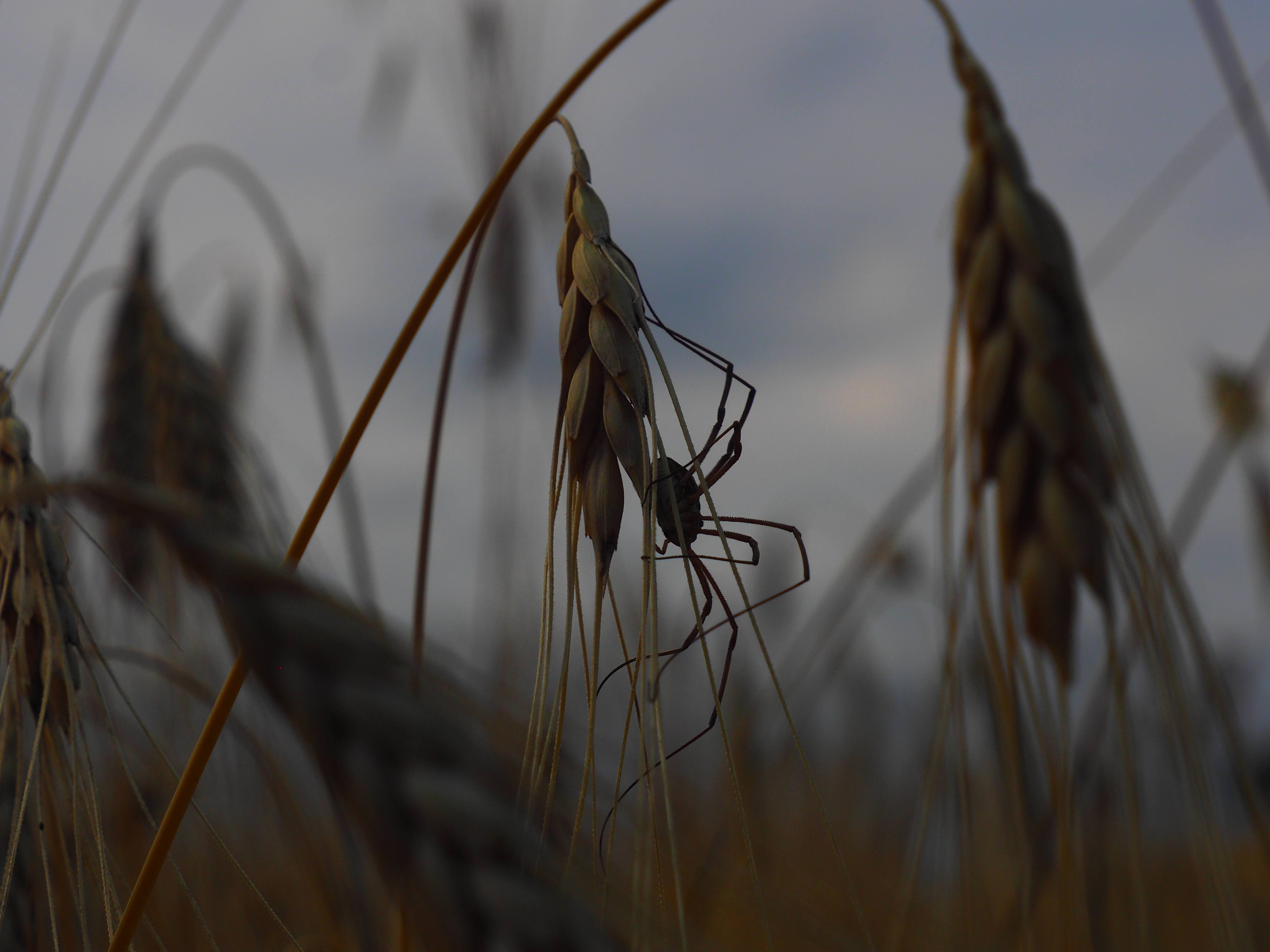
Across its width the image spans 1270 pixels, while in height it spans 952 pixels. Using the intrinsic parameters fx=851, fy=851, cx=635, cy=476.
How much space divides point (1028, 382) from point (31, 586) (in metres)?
0.62

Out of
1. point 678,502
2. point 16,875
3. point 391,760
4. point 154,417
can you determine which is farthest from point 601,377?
point 154,417

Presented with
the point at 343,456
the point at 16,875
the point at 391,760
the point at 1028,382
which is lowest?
A: the point at 16,875

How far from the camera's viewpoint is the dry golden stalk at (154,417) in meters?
1.15

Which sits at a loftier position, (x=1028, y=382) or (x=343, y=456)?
(x=1028, y=382)

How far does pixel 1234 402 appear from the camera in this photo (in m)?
1.18

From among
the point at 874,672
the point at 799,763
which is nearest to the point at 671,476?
the point at 799,763

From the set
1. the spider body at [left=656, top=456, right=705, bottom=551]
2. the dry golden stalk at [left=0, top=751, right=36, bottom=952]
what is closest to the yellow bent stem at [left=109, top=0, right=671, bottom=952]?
the dry golden stalk at [left=0, top=751, right=36, bottom=952]

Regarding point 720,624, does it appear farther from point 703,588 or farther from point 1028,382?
point 1028,382

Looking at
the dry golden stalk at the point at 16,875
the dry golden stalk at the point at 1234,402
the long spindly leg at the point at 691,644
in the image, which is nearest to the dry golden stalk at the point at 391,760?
the long spindly leg at the point at 691,644

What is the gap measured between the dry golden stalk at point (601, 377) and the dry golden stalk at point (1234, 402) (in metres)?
0.70

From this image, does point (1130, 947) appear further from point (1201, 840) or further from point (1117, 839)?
point (1201, 840)

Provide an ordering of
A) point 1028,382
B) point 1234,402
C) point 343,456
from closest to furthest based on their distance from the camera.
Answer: point 343,456
point 1028,382
point 1234,402

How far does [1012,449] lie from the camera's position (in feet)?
1.86

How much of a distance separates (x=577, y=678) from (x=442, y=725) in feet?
4.62
